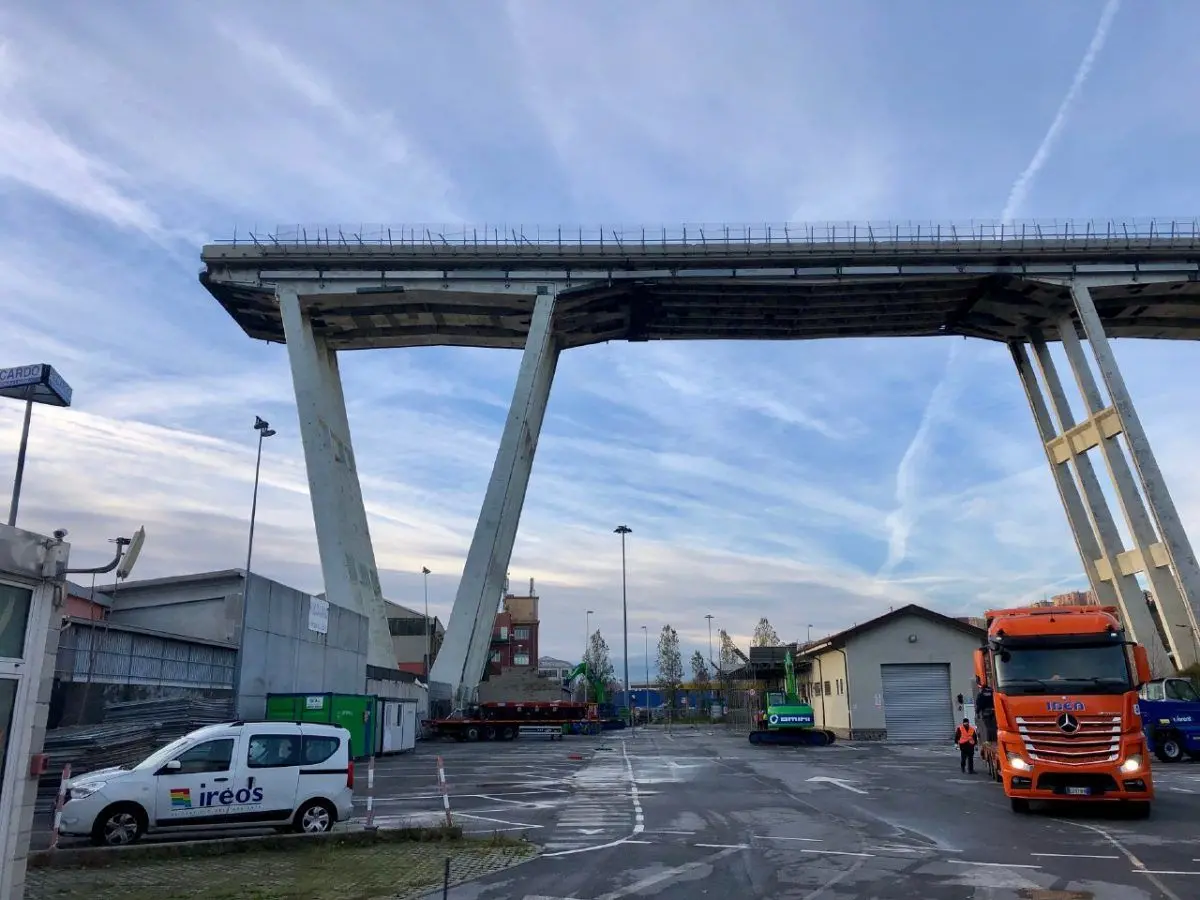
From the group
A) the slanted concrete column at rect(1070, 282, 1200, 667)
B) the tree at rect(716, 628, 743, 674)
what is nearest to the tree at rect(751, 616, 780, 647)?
the tree at rect(716, 628, 743, 674)

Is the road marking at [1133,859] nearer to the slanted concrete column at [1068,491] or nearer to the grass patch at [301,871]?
the grass patch at [301,871]

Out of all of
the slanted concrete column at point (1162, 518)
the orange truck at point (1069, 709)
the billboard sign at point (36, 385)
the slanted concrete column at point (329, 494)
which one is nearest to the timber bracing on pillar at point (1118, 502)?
the slanted concrete column at point (1162, 518)

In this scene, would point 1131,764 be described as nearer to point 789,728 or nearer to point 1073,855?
point 1073,855

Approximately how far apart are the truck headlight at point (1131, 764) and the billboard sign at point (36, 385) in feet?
51.5

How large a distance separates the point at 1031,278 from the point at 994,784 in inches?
1437

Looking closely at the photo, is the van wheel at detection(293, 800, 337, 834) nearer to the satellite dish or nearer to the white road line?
the satellite dish

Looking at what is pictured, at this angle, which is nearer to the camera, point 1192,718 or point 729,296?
point 1192,718

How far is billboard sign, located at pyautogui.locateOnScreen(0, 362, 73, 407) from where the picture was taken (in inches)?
439

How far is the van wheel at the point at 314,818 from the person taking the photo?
13.3 meters

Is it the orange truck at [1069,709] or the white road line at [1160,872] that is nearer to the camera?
the white road line at [1160,872]

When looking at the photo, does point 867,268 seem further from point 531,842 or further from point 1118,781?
point 531,842

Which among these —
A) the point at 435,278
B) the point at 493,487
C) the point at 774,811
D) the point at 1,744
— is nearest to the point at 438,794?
the point at 774,811

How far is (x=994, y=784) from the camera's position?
2077 cm

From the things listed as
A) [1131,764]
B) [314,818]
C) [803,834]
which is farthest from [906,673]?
[314,818]
